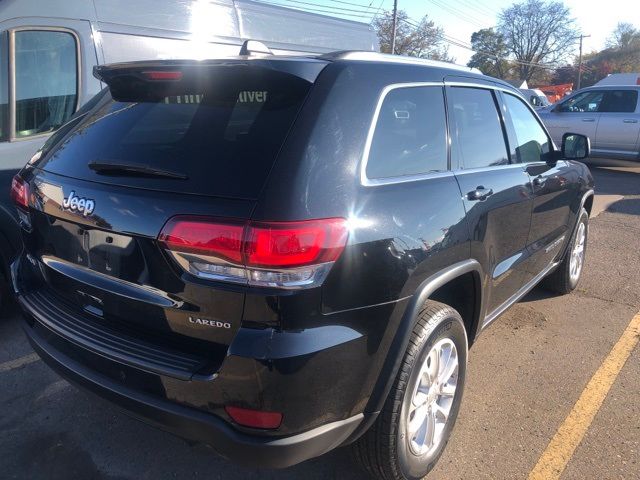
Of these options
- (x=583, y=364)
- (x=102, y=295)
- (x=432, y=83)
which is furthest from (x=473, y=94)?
(x=102, y=295)

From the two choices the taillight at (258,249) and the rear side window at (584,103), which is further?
the rear side window at (584,103)

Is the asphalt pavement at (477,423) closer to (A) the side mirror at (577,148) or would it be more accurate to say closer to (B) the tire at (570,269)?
(B) the tire at (570,269)

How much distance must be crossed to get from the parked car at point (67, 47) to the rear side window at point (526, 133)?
304cm

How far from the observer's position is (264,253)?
1816 mm

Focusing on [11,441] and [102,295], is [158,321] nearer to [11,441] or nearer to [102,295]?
[102,295]

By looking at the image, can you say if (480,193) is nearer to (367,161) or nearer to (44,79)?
(367,161)

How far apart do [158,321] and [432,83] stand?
5.60 ft

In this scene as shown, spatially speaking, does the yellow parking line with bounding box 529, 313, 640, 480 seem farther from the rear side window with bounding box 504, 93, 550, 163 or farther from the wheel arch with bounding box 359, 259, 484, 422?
the rear side window with bounding box 504, 93, 550, 163

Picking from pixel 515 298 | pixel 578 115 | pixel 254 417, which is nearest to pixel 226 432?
pixel 254 417

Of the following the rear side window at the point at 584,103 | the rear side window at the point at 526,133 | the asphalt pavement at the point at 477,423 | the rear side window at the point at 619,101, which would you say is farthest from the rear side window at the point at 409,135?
the rear side window at the point at 584,103

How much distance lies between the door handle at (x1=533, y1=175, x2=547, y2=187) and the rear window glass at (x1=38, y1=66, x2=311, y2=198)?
6.75 ft

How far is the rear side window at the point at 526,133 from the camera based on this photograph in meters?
3.60

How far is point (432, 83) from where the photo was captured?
2.69 meters

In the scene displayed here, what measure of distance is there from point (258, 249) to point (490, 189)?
1.59 m
